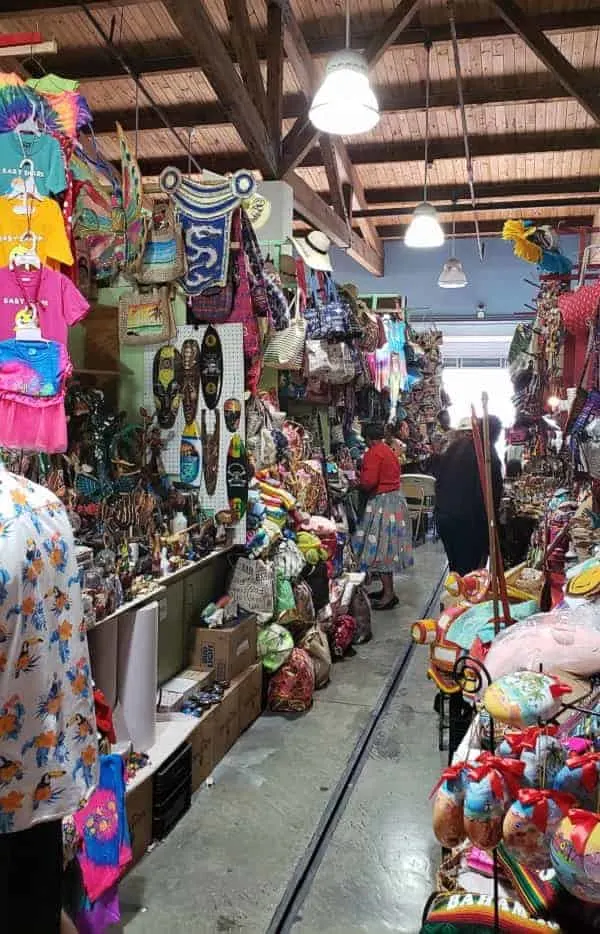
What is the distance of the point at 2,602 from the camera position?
59.1 inches

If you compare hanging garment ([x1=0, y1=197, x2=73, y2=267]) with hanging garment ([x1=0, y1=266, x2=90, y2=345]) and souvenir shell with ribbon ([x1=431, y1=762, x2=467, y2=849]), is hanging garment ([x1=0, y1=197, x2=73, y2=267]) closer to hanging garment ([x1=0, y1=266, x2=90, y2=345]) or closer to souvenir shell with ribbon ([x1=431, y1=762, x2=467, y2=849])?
hanging garment ([x1=0, y1=266, x2=90, y2=345])

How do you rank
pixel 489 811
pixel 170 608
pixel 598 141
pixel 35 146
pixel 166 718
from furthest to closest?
1. pixel 598 141
2. pixel 170 608
3. pixel 166 718
4. pixel 35 146
5. pixel 489 811

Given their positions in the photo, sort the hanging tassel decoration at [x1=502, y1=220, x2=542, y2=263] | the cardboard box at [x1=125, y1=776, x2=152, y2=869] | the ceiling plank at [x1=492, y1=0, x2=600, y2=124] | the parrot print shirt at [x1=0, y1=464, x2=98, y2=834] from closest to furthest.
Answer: the parrot print shirt at [x1=0, y1=464, x2=98, y2=834] → the cardboard box at [x1=125, y1=776, x2=152, y2=869] → the hanging tassel decoration at [x1=502, y1=220, x2=542, y2=263] → the ceiling plank at [x1=492, y1=0, x2=600, y2=124]

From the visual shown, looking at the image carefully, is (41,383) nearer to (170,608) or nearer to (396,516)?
(170,608)

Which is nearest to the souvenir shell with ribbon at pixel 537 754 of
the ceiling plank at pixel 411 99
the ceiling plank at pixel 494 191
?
the ceiling plank at pixel 411 99

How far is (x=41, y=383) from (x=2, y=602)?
157 centimetres

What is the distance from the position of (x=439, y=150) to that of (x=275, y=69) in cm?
394

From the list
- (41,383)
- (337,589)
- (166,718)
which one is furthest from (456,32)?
(166,718)

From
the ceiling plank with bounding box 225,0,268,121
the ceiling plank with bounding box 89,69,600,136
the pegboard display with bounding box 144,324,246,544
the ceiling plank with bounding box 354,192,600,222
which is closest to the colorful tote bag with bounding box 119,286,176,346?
the pegboard display with bounding box 144,324,246,544

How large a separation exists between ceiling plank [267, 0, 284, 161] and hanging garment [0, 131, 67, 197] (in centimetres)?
362

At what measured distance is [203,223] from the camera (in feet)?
13.6

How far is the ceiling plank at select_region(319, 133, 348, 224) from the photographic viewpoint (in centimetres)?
805

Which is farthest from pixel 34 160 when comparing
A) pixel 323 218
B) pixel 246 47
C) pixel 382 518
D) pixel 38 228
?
pixel 323 218

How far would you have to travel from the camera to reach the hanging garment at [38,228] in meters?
2.90
